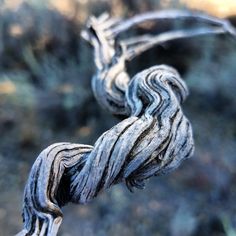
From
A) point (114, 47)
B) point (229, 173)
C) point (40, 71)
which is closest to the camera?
point (114, 47)

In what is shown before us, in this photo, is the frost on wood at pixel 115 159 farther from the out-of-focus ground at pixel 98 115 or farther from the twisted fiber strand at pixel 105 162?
the out-of-focus ground at pixel 98 115

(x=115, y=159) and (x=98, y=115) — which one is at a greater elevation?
(x=98, y=115)

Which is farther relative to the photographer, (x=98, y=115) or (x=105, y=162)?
(x=98, y=115)

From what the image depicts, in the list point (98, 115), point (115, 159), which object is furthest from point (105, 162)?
point (98, 115)

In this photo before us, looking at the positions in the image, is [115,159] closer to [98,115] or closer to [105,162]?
[105,162]

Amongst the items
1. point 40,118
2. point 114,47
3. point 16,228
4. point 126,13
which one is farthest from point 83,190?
point 126,13

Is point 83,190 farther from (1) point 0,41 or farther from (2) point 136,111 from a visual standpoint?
(1) point 0,41

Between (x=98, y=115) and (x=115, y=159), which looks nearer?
(x=115, y=159)

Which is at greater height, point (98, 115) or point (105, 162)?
point (98, 115)

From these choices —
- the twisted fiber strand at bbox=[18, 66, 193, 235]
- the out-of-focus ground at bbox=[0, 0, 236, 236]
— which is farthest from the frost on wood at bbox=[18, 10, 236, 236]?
the out-of-focus ground at bbox=[0, 0, 236, 236]
